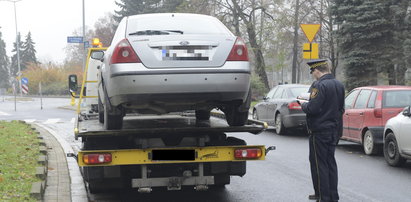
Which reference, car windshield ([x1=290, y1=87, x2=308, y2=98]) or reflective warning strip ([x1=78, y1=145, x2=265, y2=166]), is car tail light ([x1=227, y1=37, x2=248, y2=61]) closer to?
reflective warning strip ([x1=78, y1=145, x2=265, y2=166])

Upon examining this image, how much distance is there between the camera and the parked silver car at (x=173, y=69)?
5664 millimetres

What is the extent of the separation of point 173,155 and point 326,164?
1762 mm

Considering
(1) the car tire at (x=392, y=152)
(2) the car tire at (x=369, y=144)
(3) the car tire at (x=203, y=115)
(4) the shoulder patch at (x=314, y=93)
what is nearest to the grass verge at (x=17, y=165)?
(3) the car tire at (x=203, y=115)

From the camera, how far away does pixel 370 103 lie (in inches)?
438

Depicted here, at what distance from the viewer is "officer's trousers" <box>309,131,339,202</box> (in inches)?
246

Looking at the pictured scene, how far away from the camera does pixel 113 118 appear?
248 inches

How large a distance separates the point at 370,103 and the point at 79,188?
6276 mm

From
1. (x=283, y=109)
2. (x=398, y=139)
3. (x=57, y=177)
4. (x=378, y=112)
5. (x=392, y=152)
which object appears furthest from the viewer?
(x=283, y=109)

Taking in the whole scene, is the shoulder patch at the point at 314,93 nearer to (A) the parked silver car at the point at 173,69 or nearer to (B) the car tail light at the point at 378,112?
(A) the parked silver car at the point at 173,69

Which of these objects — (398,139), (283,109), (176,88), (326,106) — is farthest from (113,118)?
(283,109)

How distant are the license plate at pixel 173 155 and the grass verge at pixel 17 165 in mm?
1594

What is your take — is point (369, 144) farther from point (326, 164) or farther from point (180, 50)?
point (180, 50)

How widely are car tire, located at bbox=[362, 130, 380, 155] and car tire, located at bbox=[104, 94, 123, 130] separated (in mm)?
6205

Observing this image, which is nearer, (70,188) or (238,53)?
(238,53)
